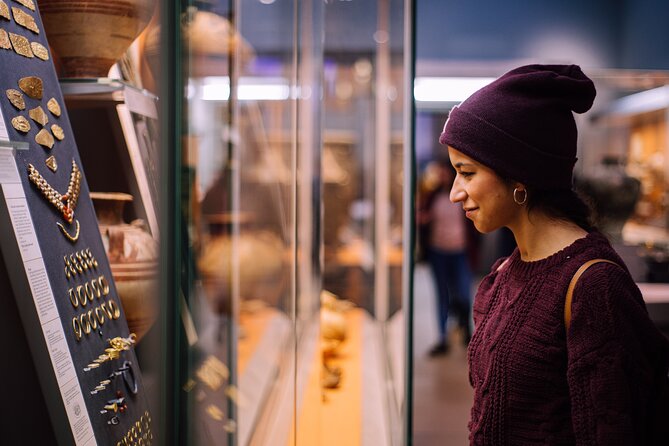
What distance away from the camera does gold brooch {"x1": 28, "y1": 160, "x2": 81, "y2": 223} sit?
1.33 meters

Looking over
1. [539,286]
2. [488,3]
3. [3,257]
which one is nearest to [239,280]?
[488,3]

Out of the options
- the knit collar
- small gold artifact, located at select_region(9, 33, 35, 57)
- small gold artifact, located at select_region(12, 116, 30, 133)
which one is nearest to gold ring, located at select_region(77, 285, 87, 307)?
small gold artifact, located at select_region(12, 116, 30, 133)

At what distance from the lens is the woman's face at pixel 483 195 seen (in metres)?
1.21

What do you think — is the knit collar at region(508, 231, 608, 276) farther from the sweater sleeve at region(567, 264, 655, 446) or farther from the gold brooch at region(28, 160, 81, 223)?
the gold brooch at region(28, 160, 81, 223)

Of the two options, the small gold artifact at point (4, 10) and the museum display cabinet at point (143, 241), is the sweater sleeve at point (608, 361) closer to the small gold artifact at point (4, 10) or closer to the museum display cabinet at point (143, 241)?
the museum display cabinet at point (143, 241)

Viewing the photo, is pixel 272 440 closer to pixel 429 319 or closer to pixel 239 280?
pixel 239 280

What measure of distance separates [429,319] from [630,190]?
12.4 feet

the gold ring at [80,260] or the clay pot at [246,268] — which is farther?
the clay pot at [246,268]

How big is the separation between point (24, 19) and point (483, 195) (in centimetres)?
99

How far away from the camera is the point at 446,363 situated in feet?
15.1

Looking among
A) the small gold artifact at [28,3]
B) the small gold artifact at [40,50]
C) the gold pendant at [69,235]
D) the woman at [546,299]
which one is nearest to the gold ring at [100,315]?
the gold pendant at [69,235]

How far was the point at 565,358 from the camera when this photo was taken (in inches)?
43.9

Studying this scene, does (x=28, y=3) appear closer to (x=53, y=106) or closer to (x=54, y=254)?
(x=53, y=106)

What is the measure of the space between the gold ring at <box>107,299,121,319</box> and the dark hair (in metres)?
0.98
